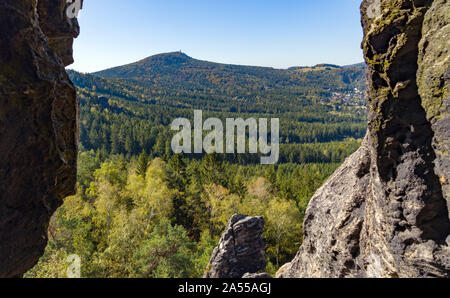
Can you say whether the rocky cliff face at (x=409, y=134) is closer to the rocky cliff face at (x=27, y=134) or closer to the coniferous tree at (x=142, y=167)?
the rocky cliff face at (x=27, y=134)

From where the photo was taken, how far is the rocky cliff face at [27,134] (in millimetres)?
5672

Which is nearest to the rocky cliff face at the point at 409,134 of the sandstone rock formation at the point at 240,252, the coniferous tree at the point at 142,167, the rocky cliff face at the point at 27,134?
the sandstone rock formation at the point at 240,252

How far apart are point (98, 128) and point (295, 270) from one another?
11918 cm

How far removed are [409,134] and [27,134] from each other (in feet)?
33.0

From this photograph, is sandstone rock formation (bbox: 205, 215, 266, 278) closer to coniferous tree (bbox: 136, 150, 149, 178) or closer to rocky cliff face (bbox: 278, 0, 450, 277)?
rocky cliff face (bbox: 278, 0, 450, 277)

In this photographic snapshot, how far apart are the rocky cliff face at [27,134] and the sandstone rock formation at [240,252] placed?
9893 mm

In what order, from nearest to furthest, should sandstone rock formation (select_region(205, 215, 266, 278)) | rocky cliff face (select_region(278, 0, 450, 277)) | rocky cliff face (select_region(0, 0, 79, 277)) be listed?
rocky cliff face (select_region(278, 0, 450, 277)) < rocky cliff face (select_region(0, 0, 79, 277)) < sandstone rock formation (select_region(205, 215, 266, 278))

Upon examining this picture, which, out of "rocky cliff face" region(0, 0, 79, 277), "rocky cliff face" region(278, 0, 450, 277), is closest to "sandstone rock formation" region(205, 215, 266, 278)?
"rocky cliff face" region(278, 0, 450, 277)

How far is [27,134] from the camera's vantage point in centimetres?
596

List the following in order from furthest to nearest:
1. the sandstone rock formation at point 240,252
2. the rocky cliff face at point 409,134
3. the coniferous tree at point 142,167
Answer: the coniferous tree at point 142,167 < the sandstone rock formation at point 240,252 < the rocky cliff face at point 409,134

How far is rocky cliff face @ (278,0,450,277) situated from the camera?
17.9 ft

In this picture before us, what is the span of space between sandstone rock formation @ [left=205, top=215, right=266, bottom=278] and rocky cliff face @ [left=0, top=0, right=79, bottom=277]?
32.5 ft

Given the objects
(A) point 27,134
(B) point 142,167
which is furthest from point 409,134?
(B) point 142,167
